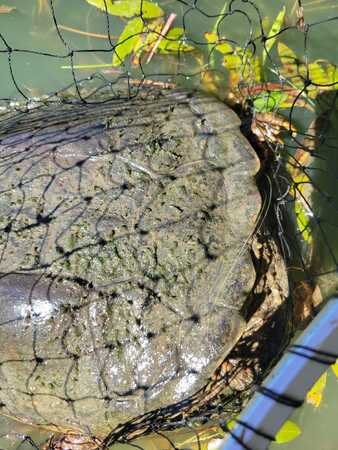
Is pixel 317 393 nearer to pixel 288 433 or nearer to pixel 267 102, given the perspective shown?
pixel 288 433

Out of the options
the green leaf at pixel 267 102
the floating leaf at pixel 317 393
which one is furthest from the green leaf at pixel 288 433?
the green leaf at pixel 267 102

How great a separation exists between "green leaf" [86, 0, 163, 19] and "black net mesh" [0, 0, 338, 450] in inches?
26.6

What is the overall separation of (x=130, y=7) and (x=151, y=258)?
2.31m

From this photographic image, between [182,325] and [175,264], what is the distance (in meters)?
0.29

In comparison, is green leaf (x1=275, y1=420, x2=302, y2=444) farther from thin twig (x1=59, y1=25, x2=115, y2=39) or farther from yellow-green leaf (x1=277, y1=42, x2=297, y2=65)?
thin twig (x1=59, y1=25, x2=115, y2=39)

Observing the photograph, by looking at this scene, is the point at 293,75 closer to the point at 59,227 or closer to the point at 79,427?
the point at 59,227

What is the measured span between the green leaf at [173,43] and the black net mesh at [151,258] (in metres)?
0.45

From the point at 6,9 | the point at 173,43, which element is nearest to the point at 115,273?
the point at 173,43

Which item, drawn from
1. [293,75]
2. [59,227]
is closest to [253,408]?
[59,227]

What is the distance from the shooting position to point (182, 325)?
8.95 ft

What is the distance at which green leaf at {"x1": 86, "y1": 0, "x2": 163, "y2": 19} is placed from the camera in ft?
14.0

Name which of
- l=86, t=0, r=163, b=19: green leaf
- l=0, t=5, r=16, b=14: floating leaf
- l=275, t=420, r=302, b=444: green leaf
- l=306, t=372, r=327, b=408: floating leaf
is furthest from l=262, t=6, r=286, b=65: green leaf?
l=275, t=420, r=302, b=444: green leaf

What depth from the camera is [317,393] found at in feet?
11.5

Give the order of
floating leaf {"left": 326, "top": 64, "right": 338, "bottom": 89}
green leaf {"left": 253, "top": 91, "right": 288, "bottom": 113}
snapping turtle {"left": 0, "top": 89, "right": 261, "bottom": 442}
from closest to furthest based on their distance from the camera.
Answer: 1. snapping turtle {"left": 0, "top": 89, "right": 261, "bottom": 442}
2. green leaf {"left": 253, "top": 91, "right": 288, "bottom": 113}
3. floating leaf {"left": 326, "top": 64, "right": 338, "bottom": 89}
